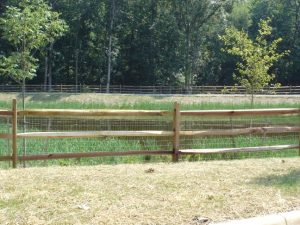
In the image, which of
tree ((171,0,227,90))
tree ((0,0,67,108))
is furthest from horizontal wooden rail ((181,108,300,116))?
tree ((171,0,227,90))

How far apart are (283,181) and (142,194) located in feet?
7.87

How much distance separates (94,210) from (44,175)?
2.12 m

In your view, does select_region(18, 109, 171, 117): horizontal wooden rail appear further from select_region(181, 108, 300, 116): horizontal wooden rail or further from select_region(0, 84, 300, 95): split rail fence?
select_region(0, 84, 300, 95): split rail fence

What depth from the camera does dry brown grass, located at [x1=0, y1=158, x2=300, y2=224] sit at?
20.1 feet

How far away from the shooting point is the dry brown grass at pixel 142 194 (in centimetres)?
613

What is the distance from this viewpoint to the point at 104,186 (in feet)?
24.3

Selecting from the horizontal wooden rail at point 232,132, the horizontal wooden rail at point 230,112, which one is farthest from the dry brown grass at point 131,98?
the horizontal wooden rail at point 232,132

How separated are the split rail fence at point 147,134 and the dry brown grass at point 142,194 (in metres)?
1.40

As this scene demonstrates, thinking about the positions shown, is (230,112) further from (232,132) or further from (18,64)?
(18,64)

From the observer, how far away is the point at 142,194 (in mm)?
7008

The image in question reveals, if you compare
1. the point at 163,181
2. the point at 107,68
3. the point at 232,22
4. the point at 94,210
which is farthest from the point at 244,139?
the point at 232,22

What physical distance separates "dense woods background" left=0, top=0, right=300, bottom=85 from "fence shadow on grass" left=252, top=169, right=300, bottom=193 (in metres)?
44.5

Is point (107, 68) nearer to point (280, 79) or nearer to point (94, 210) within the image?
point (280, 79)

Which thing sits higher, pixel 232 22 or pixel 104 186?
pixel 232 22
